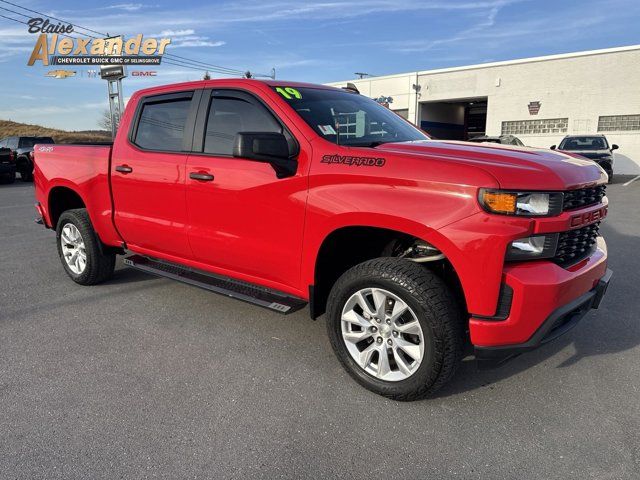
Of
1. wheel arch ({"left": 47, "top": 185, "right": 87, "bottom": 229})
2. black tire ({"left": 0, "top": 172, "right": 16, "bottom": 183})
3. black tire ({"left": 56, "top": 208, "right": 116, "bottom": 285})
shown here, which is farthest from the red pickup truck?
black tire ({"left": 0, "top": 172, "right": 16, "bottom": 183})

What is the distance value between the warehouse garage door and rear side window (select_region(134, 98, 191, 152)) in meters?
26.7

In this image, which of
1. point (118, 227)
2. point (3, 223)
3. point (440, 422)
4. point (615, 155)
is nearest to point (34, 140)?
point (3, 223)

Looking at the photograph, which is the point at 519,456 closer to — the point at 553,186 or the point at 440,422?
the point at 440,422

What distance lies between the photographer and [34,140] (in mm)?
19297

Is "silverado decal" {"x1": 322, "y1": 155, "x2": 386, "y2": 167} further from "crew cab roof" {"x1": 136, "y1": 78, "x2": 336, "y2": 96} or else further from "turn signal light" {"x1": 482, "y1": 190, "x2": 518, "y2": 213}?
"crew cab roof" {"x1": 136, "y1": 78, "x2": 336, "y2": 96}

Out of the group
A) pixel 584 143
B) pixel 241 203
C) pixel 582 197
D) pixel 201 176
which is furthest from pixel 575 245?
pixel 584 143

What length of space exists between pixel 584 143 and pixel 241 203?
17.2 metres

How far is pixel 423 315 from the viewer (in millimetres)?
2678

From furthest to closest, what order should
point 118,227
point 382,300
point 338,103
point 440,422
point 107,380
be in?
1. point 118,227
2. point 338,103
3. point 107,380
4. point 382,300
5. point 440,422

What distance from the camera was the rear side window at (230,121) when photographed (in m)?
3.46

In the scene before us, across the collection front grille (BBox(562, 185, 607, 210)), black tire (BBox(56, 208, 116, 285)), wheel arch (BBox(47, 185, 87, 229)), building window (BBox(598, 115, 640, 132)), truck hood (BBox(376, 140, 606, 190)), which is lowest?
black tire (BBox(56, 208, 116, 285))

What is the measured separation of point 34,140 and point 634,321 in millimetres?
21245

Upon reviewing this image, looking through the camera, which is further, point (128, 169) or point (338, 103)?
point (128, 169)

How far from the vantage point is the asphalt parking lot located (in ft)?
7.74
